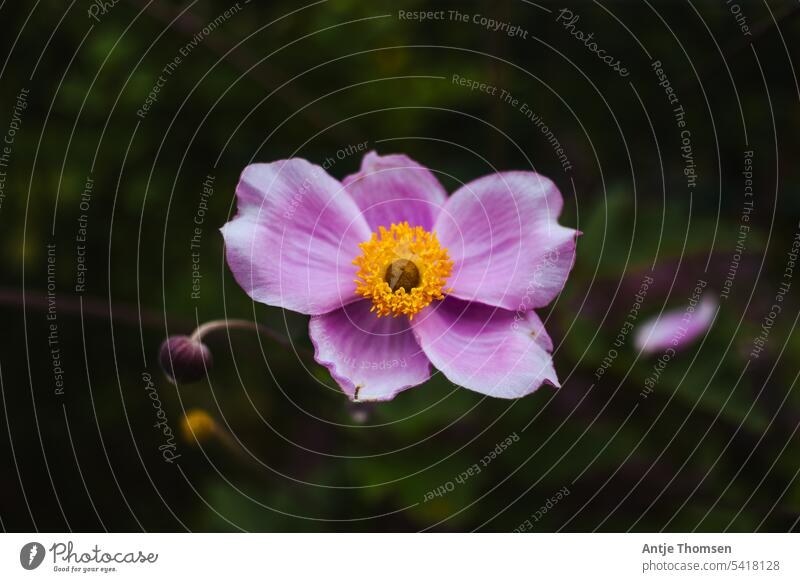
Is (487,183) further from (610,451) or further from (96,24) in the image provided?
(96,24)

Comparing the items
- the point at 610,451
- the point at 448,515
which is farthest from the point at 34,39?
the point at 610,451

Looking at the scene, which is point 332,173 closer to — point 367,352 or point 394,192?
point 394,192

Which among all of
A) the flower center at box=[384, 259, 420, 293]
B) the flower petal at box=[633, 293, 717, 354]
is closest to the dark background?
the flower petal at box=[633, 293, 717, 354]

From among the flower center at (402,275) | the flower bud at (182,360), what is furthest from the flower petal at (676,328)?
the flower bud at (182,360)

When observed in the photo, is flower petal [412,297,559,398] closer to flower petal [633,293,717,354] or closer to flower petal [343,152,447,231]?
flower petal [343,152,447,231]

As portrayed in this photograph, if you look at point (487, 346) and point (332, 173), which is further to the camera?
point (332, 173)

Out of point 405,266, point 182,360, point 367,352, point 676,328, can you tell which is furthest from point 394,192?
point 676,328
